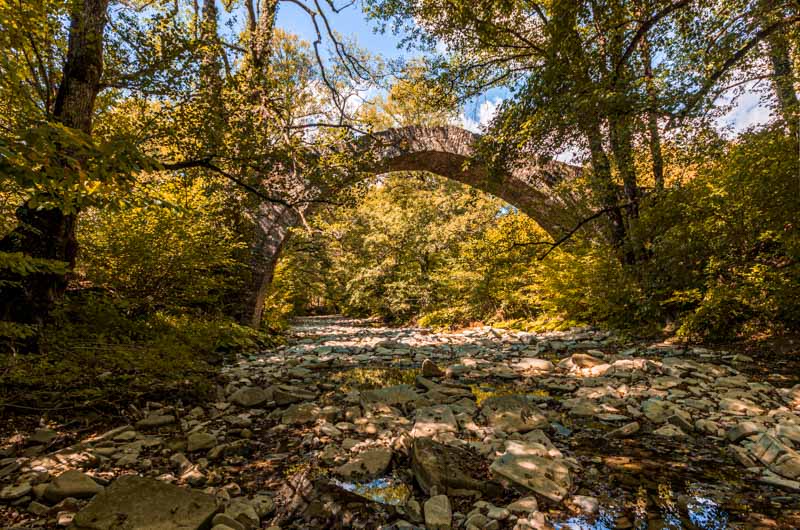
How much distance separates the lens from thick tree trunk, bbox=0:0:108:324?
11.7 feet

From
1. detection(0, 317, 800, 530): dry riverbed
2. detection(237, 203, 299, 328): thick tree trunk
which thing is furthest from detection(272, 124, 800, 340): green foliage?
detection(0, 317, 800, 530): dry riverbed

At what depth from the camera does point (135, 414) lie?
9.98ft

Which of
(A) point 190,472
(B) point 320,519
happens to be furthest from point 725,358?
(A) point 190,472

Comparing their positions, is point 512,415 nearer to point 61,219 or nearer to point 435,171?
point 61,219

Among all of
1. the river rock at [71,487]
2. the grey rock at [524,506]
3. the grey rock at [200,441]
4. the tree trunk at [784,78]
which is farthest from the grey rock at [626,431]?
the tree trunk at [784,78]

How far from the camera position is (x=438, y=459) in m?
2.14

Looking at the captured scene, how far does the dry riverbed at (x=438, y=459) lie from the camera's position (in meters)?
1.72

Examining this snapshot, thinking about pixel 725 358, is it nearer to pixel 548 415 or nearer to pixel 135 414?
pixel 548 415

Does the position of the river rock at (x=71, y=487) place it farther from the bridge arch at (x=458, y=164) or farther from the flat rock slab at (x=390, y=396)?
the bridge arch at (x=458, y=164)

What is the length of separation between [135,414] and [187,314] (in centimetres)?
393

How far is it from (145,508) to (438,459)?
1.49 m

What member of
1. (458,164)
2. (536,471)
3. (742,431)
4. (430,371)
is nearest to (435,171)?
(458,164)

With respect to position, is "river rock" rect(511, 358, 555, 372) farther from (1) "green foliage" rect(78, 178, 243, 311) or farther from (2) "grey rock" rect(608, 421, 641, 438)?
(1) "green foliage" rect(78, 178, 243, 311)

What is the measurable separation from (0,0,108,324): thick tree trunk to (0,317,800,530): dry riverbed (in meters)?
1.71
